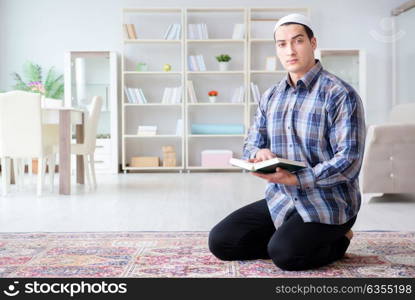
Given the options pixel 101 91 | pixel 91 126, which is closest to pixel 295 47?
pixel 91 126

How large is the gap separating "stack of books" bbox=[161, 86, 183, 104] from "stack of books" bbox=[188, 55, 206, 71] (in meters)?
0.30

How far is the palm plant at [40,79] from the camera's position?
6.93 metres

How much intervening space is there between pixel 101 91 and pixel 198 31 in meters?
1.40

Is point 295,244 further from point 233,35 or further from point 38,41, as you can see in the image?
point 38,41

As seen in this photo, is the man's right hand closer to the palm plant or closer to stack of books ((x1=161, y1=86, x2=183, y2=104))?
stack of books ((x1=161, y1=86, x2=183, y2=104))

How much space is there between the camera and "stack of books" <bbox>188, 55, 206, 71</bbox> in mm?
6922

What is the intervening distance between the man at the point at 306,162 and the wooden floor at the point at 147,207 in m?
0.89

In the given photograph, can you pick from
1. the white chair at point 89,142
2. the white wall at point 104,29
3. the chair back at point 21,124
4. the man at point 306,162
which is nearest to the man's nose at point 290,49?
the man at point 306,162

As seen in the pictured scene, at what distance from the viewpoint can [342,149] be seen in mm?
1995

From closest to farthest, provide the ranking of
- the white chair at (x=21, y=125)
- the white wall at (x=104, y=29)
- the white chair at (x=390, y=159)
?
the white chair at (x=390, y=159) < the white chair at (x=21, y=125) < the white wall at (x=104, y=29)

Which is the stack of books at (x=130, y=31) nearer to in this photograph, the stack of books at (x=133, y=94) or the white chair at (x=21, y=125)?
the stack of books at (x=133, y=94)

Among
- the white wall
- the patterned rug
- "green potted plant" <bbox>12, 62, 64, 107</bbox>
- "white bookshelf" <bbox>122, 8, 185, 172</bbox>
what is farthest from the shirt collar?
"green potted plant" <bbox>12, 62, 64, 107</bbox>

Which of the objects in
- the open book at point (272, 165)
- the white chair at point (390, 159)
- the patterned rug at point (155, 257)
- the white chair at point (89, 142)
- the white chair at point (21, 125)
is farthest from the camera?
the white chair at point (89, 142)

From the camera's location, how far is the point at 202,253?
239 cm
